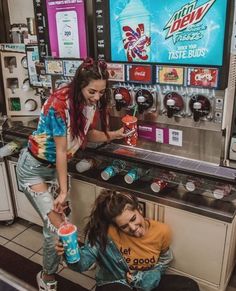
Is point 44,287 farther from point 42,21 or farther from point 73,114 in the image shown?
point 42,21

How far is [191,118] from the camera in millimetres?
1609

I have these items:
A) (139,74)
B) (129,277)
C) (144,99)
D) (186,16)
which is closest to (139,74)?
(139,74)

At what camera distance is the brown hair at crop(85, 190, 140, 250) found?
1.51m

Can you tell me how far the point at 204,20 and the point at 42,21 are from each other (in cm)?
101


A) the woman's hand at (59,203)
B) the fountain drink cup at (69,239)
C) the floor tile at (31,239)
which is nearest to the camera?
the fountain drink cup at (69,239)

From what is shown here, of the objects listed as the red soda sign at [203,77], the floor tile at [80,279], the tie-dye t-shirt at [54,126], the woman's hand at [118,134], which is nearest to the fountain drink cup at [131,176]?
the woman's hand at [118,134]

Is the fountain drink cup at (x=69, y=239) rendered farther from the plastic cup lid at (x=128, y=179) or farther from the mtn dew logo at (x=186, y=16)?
the mtn dew logo at (x=186, y=16)

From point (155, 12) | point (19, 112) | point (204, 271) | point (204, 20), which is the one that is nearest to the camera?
point (204, 20)

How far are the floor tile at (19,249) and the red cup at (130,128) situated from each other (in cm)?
111

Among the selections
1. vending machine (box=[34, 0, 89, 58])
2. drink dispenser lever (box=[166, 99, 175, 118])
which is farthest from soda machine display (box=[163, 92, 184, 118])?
vending machine (box=[34, 0, 89, 58])

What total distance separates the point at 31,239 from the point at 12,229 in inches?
8.5


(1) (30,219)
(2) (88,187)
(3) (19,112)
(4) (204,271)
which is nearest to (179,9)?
(2) (88,187)

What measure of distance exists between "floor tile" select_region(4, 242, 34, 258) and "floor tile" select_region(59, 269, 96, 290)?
0.31 metres

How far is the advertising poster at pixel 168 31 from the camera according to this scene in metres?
1.43
